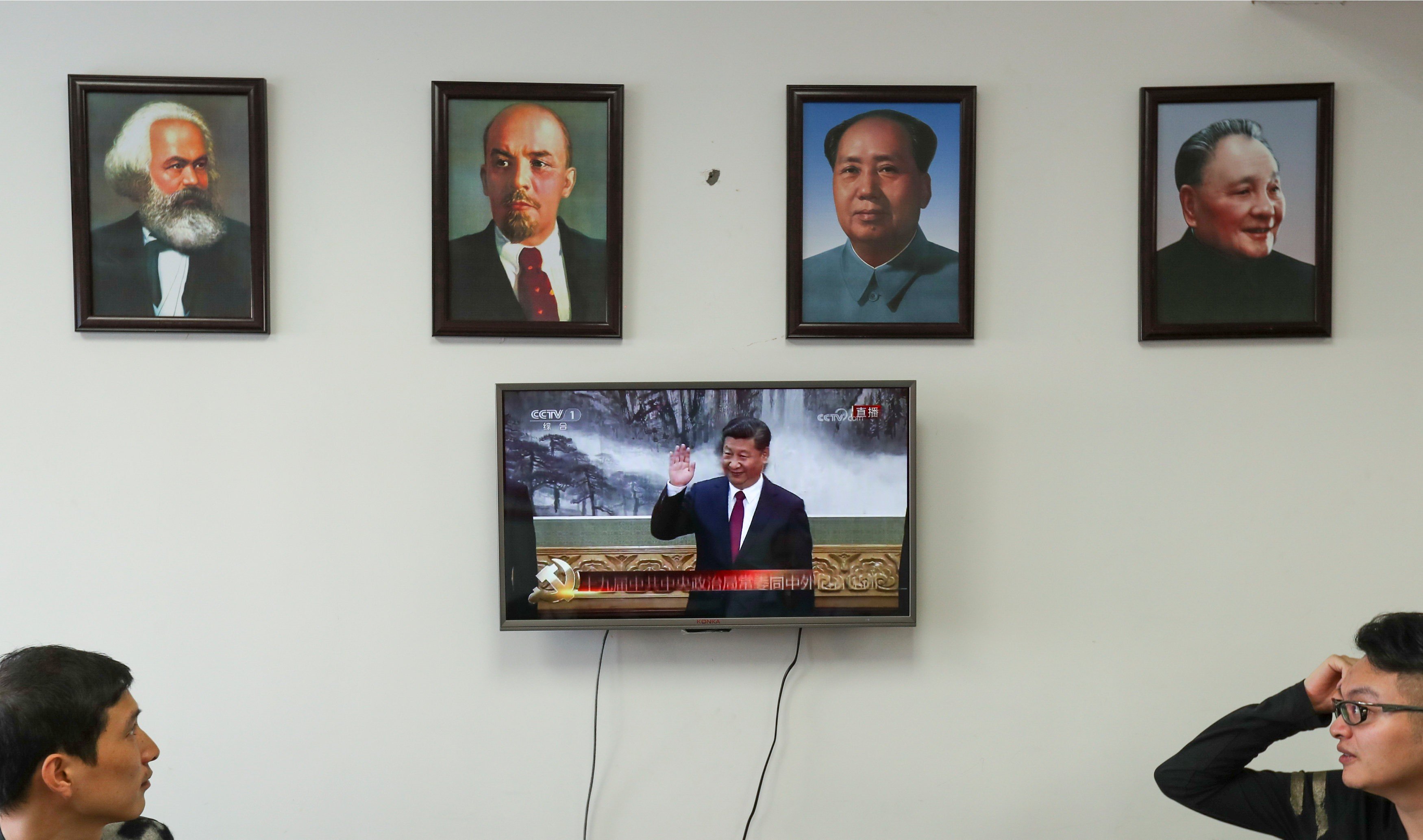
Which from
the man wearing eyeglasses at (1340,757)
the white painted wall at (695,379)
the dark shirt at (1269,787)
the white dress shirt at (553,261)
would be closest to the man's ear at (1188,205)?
the white painted wall at (695,379)

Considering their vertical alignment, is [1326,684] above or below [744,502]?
below

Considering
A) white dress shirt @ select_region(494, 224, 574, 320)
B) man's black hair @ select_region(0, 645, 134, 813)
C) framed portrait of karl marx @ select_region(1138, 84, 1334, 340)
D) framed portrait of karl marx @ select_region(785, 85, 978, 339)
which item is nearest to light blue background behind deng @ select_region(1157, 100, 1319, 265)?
framed portrait of karl marx @ select_region(1138, 84, 1334, 340)

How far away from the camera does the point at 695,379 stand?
230cm

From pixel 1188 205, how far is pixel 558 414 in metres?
1.60

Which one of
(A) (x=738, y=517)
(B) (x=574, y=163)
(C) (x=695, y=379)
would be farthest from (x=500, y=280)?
(A) (x=738, y=517)

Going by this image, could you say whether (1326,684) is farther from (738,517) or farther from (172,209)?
(172,209)

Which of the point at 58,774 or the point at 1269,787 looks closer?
the point at 58,774

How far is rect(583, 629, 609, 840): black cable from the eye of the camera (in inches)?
90.8

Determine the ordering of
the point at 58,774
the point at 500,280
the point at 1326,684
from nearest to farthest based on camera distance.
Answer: the point at 58,774 < the point at 1326,684 < the point at 500,280

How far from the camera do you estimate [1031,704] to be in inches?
91.3

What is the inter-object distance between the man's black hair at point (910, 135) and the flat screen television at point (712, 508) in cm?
58

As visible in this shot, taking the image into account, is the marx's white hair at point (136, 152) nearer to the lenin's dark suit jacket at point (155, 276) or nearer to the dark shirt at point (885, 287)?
the lenin's dark suit jacket at point (155, 276)

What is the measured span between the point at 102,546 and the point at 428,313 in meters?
0.96

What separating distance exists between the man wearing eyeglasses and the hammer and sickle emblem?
4.22ft
